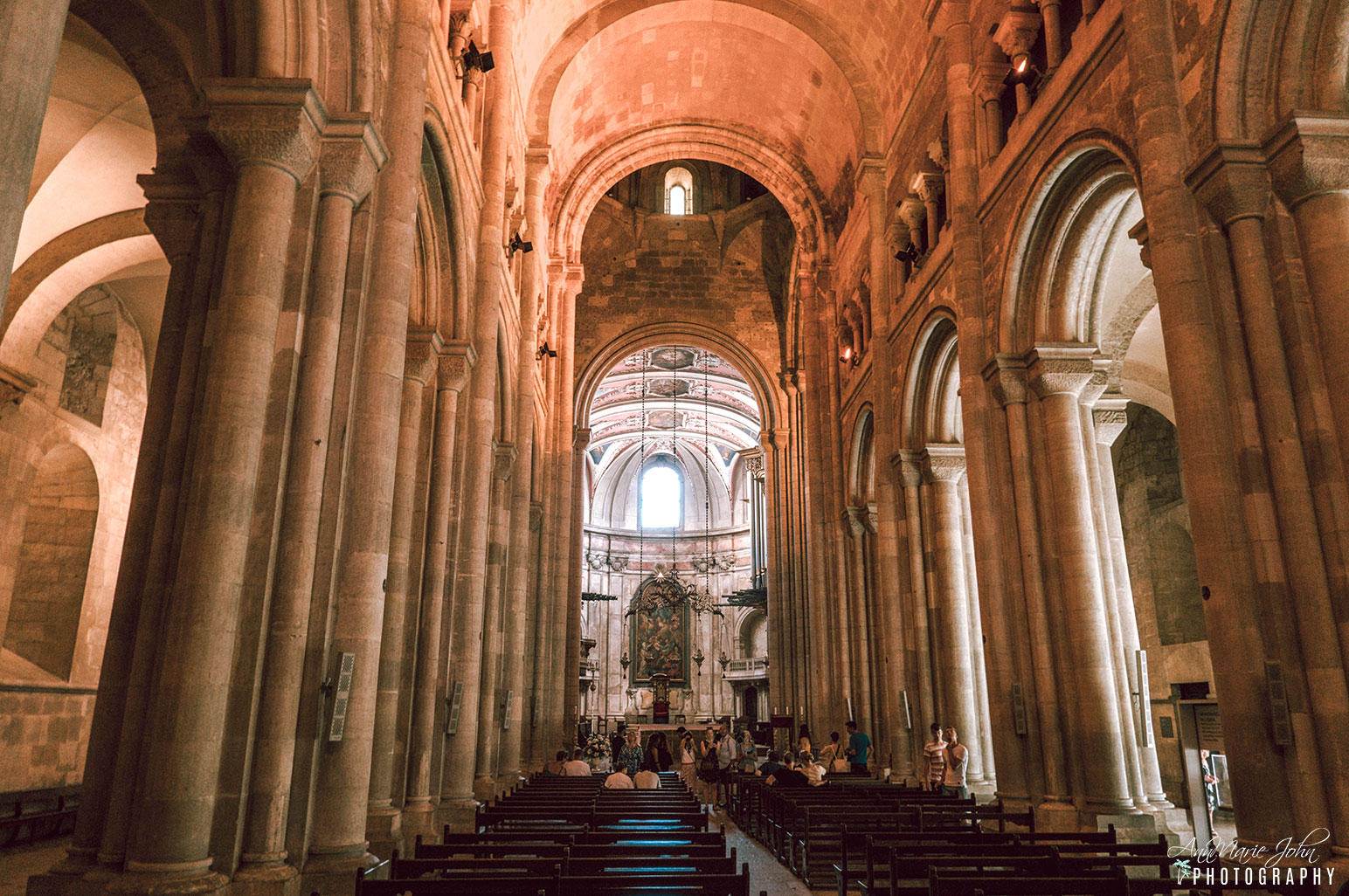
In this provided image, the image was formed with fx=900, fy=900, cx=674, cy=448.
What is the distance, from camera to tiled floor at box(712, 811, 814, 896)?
342 inches

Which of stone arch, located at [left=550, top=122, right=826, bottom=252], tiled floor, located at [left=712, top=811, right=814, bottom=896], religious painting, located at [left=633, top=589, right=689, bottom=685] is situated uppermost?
stone arch, located at [left=550, top=122, right=826, bottom=252]

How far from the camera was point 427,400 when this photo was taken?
11.5 m

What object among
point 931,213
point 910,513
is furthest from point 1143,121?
point 910,513

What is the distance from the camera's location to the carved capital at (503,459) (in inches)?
624

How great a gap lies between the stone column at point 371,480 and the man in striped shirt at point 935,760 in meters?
8.16

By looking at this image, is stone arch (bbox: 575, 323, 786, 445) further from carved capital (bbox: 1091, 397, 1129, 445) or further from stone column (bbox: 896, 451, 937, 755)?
carved capital (bbox: 1091, 397, 1129, 445)

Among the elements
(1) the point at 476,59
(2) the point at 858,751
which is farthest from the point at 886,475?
(1) the point at 476,59

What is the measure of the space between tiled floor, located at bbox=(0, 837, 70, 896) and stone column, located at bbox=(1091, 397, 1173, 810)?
1099cm

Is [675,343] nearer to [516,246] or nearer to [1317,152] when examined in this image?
[516,246]

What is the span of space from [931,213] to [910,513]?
5234 millimetres

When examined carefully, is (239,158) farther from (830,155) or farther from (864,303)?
(830,155)

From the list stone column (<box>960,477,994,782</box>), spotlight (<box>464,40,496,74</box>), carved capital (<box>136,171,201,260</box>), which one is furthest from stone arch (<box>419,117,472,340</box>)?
stone column (<box>960,477,994,782</box>)

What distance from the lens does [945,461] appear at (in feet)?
51.5

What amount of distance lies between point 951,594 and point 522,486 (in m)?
7.79
